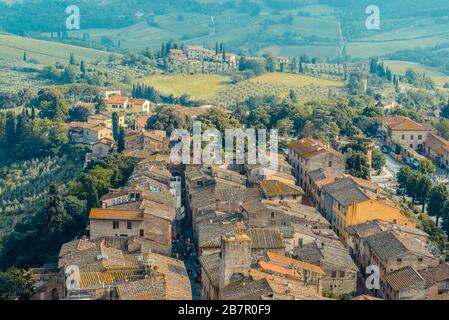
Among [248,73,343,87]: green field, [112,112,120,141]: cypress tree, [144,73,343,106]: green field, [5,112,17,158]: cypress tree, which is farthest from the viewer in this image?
[248,73,343,87]: green field

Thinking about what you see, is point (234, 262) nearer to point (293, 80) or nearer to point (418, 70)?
point (293, 80)

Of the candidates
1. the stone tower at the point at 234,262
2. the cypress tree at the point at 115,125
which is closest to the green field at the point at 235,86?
the cypress tree at the point at 115,125

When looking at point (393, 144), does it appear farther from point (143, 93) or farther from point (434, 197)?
point (143, 93)

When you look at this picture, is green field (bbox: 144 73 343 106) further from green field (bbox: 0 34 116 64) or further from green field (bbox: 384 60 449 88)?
green field (bbox: 0 34 116 64)

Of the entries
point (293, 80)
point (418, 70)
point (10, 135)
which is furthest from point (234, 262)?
point (418, 70)

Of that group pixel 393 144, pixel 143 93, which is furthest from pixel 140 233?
pixel 143 93

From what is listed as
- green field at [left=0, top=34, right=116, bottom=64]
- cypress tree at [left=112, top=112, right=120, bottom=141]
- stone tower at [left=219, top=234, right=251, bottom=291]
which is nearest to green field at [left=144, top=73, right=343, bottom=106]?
cypress tree at [left=112, top=112, right=120, bottom=141]

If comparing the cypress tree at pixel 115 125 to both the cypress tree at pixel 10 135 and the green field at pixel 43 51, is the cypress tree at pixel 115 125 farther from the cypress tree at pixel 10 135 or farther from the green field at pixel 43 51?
the green field at pixel 43 51
